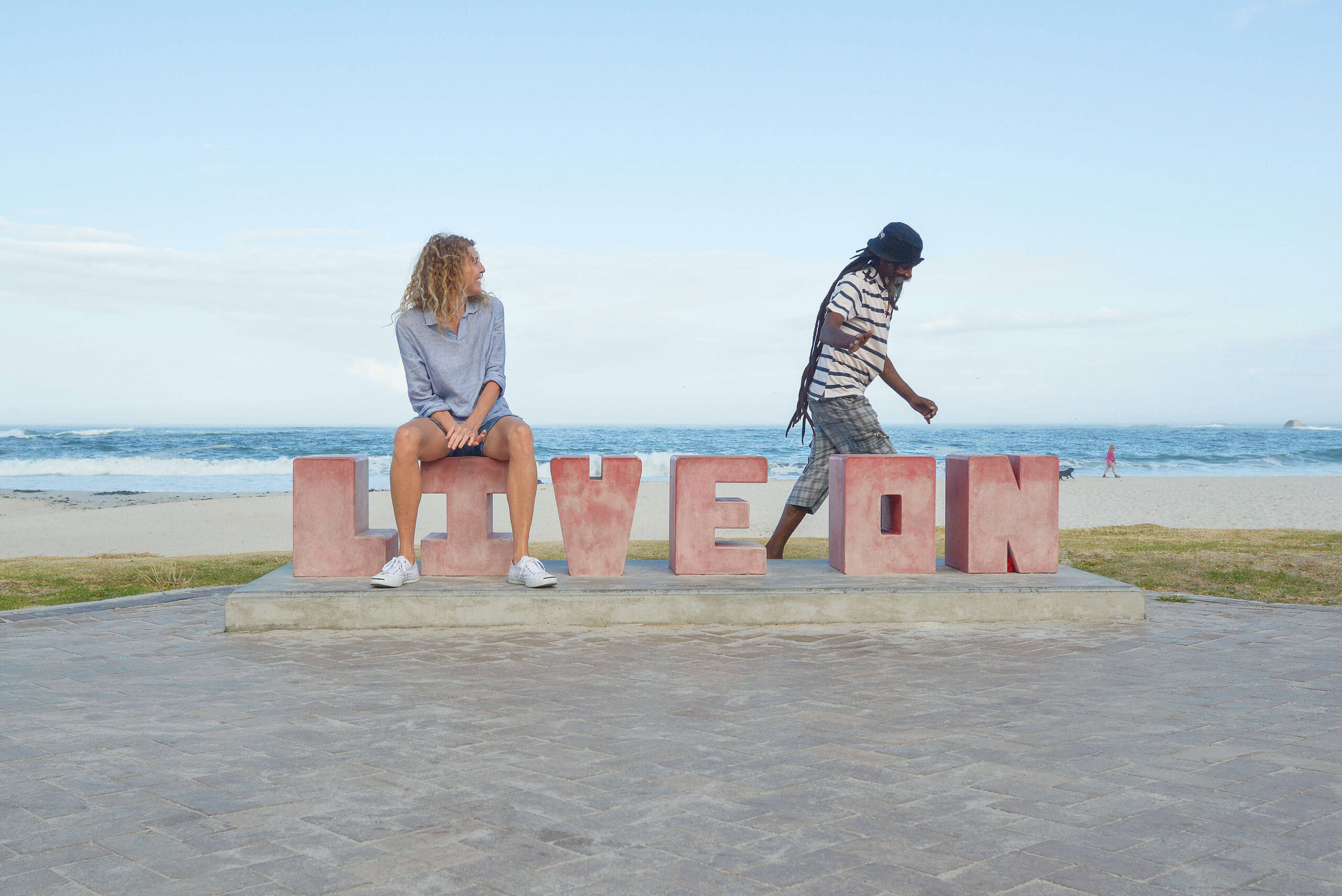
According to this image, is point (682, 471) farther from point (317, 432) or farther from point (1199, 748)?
point (317, 432)

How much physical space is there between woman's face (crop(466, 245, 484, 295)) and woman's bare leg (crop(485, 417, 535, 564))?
0.82 meters

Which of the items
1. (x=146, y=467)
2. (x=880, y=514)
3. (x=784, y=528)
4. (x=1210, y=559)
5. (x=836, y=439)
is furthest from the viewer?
(x=146, y=467)

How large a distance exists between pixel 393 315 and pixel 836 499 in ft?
9.90

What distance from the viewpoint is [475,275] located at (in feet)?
19.6

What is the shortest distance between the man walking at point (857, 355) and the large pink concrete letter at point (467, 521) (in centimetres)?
197

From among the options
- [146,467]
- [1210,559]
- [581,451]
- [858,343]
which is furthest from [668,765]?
[581,451]

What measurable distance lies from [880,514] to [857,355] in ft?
3.65

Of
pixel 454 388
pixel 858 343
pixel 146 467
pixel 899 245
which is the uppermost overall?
pixel 899 245

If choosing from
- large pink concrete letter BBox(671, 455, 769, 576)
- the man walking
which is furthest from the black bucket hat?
large pink concrete letter BBox(671, 455, 769, 576)

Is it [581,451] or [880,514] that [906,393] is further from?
[581,451]

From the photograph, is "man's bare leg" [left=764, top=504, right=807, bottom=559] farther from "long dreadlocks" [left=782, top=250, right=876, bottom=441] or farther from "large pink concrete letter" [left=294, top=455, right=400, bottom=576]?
"large pink concrete letter" [left=294, top=455, right=400, bottom=576]

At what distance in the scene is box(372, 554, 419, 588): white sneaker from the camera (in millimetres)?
5496

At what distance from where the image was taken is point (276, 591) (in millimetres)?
5344

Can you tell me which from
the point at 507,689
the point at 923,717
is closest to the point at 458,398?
the point at 507,689
